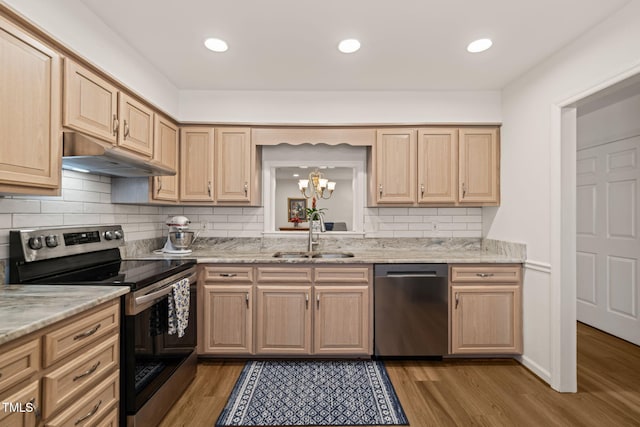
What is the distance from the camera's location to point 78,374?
1.40 metres

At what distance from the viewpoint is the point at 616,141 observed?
344cm

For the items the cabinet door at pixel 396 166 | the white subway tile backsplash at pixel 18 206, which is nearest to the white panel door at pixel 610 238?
the cabinet door at pixel 396 166

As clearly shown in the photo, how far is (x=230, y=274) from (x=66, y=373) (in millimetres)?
1486

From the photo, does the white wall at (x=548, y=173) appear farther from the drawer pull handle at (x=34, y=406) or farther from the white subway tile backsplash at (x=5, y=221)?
the white subway tile backsplash at (x=5, y=221)

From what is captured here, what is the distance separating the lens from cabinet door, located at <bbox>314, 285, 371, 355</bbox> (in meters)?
2.78

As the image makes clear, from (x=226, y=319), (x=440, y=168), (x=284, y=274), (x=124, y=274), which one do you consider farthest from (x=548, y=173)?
(x=124, y=274)

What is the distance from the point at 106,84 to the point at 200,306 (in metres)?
1.76

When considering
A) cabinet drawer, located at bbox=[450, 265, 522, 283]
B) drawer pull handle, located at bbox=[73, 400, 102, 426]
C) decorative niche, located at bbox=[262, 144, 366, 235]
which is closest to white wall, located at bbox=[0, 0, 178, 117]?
decorative niche, located at bbox=[262, 144, 366, 235]

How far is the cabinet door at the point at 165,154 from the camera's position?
9.02 feet

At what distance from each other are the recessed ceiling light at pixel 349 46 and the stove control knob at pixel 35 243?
2.21m

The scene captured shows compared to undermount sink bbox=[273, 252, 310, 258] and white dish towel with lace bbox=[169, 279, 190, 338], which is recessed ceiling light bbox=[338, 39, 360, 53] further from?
white dish towel with lace bbox=[169, 279, 190, 338]

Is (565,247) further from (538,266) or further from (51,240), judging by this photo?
(51,240)

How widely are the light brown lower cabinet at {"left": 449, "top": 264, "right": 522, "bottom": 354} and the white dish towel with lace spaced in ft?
6.84

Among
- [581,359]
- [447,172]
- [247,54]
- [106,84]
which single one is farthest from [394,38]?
[581,359]
